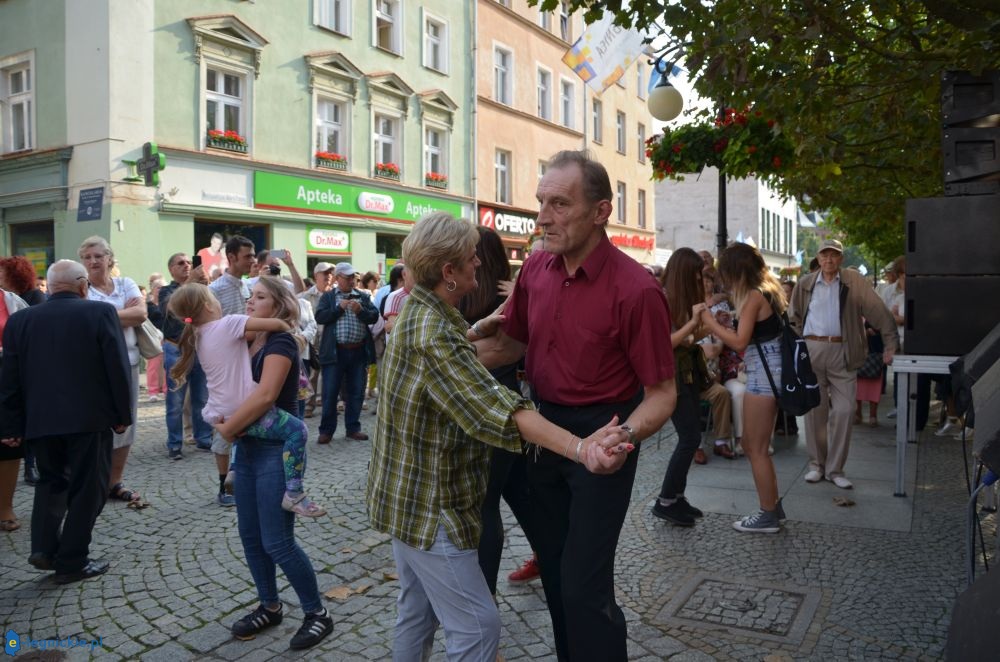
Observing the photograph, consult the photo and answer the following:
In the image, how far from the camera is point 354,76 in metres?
20.1

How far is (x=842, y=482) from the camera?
6.51 m

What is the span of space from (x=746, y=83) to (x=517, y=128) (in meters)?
22.5

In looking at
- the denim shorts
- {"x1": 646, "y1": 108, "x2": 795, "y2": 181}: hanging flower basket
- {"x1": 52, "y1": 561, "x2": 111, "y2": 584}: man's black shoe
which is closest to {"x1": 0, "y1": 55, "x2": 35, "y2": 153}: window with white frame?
{"x1": 646, "y1": 108, "x2": 795, "y2": 181}: hanging flower basket

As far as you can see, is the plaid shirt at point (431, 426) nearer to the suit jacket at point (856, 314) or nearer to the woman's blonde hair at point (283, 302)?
the woman's blonde hair at point (283, 302)

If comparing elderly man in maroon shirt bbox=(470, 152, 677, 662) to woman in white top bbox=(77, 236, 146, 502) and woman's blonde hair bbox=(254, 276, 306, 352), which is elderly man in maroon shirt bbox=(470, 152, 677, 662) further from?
woman in white top bbox=(77, 236, 146, 502)

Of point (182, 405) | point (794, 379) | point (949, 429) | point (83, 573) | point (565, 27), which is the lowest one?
point (83, 573)

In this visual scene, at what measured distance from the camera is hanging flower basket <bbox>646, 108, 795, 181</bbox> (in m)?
7.07

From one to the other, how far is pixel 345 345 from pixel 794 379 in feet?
17.6

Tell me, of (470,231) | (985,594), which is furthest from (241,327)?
(985,594)

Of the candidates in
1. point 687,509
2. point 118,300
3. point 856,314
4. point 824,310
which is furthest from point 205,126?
point 687,509

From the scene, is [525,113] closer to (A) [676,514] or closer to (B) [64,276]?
(A) [676,514]

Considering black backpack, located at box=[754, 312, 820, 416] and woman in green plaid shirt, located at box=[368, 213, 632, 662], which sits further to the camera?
black backpack, located at box=[754, 312, 820, 416]

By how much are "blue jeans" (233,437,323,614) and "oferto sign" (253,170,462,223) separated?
43.7ft

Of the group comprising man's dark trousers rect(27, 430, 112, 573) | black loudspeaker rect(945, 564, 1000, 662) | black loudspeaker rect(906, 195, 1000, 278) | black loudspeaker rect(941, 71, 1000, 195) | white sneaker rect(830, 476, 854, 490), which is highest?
black loudspeaker rect(941, 71, 1000, 195)
